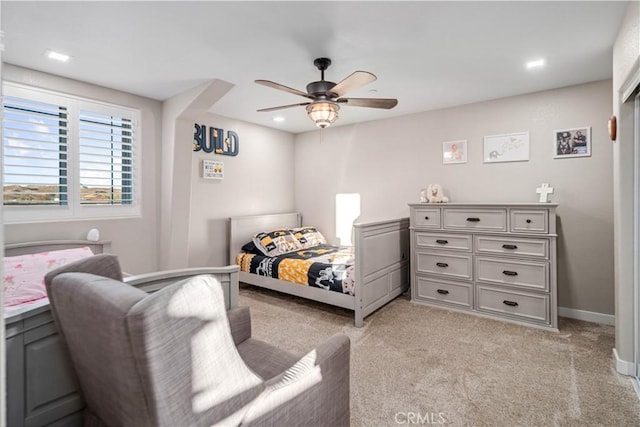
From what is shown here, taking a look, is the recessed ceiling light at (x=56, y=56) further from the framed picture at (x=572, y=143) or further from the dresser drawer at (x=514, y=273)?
the framed picture at (x=572, y=143)

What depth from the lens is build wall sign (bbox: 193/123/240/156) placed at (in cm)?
406

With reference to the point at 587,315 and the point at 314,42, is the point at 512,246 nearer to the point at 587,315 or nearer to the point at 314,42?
the point at 587,315

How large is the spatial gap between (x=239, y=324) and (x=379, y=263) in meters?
1.99

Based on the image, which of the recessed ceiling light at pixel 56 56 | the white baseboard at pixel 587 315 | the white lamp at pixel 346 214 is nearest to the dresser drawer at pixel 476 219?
the white baseboard at pixel 587 315

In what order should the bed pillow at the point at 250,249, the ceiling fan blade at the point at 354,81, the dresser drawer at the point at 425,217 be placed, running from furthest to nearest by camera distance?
the bed pillow at the point at 250,249 → the dresser drawer at the point at 425,217 → the ceiling fan blade at the point at 354,81

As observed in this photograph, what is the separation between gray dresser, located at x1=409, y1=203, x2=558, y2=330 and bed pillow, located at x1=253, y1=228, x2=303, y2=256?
1.63 metres

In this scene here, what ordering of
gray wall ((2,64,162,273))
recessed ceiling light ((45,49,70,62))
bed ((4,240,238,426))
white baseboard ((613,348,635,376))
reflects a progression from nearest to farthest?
bed ((4,240,238,426)) < white baseboard ((613,348,635,376)) < recessed ceiling light ((45,49,70,62)) < gray wall ((2,64,162,273))

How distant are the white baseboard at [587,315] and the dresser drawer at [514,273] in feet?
2.12

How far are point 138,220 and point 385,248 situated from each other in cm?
280

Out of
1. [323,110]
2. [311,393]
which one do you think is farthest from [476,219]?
[311,393]

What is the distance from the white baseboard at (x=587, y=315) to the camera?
10.5 feet

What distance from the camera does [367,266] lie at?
3.30 metres

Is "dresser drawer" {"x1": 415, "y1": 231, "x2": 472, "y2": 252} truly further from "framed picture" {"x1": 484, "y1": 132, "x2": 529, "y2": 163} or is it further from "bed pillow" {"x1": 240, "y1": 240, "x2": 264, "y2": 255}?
"bed pillow" {"x1": 240, "y1": 240, "x2": 264, "y2": 255}

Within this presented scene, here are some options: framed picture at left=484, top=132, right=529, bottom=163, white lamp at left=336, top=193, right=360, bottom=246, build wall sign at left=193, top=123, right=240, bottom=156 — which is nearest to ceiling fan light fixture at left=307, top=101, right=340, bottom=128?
build wall sign at left=193, top=123, right=240, bottom=156
